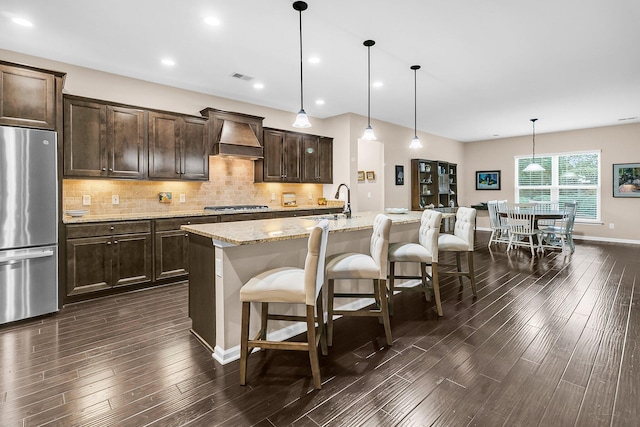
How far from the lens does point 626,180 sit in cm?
755

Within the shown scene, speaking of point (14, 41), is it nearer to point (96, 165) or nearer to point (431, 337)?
point (96, 165)

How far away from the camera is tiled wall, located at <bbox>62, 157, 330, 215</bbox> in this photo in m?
4.20

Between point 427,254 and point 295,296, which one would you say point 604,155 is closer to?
point 427,254

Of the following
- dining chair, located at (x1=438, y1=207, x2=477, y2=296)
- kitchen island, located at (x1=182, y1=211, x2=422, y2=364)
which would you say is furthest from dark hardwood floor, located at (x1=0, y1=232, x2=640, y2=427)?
dining chair, located at (x1=438, y1=207, x2=477, y2=296)

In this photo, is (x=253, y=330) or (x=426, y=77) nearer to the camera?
(x=253, y=330)

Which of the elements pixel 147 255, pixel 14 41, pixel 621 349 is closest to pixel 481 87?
pixel 621 349

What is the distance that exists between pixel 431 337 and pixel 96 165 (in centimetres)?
412

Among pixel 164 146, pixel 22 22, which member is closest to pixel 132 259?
pixel 164 146

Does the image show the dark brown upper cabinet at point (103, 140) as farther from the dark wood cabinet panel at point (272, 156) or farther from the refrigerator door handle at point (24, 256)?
the dark wood cabinet panel at point (272, 156)

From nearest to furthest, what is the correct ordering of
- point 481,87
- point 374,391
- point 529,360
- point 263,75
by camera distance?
point 374,391 < point 529,360 < point 263,75 < point 481,87

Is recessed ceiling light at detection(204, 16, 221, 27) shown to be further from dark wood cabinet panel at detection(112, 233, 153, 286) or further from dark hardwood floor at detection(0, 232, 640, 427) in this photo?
dark hardwood floor at detection(0, 232, 640, 427)

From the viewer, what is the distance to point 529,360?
2.33m

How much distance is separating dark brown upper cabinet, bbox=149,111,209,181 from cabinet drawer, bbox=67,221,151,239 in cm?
76

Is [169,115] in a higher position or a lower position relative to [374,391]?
higher
